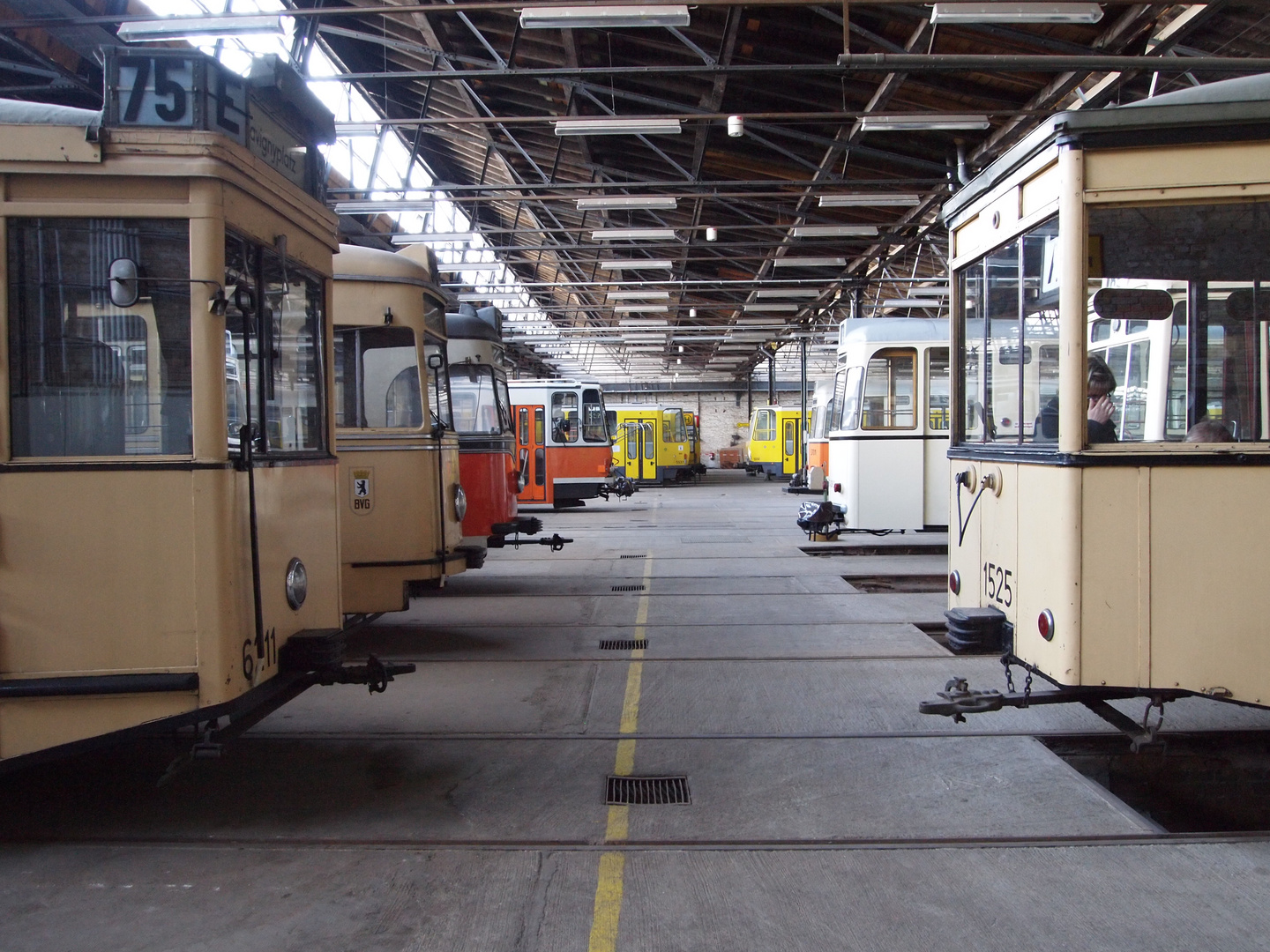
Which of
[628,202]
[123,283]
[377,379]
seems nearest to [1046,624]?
[123,283]

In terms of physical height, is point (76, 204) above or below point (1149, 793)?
above

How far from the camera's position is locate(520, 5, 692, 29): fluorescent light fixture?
9.16 meters

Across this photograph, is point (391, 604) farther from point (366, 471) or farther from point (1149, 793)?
point (1149, 793)

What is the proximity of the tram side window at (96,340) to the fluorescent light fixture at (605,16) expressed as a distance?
6.54 metres

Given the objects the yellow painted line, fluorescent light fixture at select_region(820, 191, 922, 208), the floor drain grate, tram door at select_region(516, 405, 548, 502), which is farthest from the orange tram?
the floor drain grate

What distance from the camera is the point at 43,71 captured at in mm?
10062

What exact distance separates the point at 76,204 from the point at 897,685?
5.64 meters

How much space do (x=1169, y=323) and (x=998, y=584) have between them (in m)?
1.51

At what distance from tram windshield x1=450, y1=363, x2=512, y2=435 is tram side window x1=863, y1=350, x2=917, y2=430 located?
5.20m

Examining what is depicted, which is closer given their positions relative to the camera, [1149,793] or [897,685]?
[1149,793]

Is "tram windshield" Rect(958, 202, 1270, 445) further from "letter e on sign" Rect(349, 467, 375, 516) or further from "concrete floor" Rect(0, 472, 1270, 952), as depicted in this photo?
"letter e on sign" Rect(349, 467, 375, 516)

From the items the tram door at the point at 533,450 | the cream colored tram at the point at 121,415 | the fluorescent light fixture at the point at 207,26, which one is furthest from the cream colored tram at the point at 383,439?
the tram door at the point at 533,450

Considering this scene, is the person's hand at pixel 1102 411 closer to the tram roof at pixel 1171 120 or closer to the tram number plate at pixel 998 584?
A: the tram number plate at pixel 998 584

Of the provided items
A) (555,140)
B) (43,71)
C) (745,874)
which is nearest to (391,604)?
(745,874)
